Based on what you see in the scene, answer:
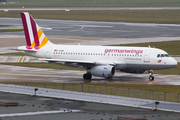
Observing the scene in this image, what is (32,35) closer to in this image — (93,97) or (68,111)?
(93,97)

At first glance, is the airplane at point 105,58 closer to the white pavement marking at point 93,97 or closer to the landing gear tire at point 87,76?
the landing gear tire at point 87,76

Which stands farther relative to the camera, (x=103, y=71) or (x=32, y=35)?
(x=32, y=35)

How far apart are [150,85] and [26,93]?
64.0ft

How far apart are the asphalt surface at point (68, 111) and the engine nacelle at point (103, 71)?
17.5m

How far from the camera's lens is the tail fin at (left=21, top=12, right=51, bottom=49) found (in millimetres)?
69188

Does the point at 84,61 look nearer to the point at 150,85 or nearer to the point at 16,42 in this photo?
the point at 150,85

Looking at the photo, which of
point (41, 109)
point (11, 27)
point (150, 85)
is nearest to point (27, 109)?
point (41, 109)

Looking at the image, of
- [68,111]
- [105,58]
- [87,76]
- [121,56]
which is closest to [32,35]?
[87,76]

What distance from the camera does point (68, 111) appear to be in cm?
3822

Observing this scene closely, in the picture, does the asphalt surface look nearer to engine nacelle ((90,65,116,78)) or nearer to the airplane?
engine nacelle ((90,65,116,78))

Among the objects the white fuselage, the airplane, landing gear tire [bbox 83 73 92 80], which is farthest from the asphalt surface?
the white fuselage

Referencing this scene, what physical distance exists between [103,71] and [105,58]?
3.98m

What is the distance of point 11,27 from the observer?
168m

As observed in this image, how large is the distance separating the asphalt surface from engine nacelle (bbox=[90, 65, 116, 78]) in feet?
57.4
